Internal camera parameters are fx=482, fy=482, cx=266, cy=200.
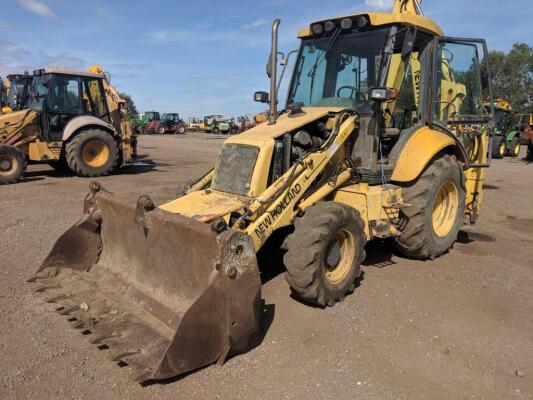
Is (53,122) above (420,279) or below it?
above

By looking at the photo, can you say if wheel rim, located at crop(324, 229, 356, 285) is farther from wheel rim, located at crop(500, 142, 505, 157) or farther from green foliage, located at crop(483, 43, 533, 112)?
green foliage, located at crop(483, 43, 533, 112)

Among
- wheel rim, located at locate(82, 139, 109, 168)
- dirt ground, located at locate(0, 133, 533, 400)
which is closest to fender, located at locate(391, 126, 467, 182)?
dirt ground, located at locate(0, 133, 533, 400)

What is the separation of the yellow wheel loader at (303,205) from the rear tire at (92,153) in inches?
301

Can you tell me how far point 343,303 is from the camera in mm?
4523

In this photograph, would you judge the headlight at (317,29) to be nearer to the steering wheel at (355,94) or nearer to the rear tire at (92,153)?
the steering wheel at (355,94)

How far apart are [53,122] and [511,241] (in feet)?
34.7

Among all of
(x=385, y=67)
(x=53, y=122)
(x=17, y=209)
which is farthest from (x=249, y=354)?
(x=53, y=122)

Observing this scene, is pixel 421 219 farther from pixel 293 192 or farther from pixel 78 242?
pixel 78 242

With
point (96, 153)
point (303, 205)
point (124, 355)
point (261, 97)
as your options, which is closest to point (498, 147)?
point (96, 153)

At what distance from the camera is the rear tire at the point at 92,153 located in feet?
39.6

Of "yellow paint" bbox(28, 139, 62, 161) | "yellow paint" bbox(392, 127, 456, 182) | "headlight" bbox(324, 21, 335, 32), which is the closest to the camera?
"yellow paint" bbox(392, 127, 456, 182)

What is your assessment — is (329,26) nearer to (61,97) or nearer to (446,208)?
(446,208)

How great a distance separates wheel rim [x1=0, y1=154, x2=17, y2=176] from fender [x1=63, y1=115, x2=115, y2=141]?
4.44ft

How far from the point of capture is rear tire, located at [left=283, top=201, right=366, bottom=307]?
4062 millimetres
